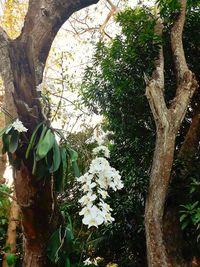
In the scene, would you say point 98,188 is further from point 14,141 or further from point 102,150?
point 14,141

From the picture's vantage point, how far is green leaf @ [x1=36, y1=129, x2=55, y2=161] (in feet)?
6.46

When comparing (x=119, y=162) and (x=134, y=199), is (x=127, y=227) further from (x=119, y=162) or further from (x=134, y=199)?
(x=119, y=162)

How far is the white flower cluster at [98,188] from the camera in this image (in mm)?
1717

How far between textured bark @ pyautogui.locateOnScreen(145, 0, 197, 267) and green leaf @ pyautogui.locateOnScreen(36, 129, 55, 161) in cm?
126

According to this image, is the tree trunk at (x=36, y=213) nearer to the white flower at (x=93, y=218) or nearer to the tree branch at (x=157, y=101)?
the white flower at (x=93, y=218)

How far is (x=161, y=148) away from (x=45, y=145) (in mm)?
1415

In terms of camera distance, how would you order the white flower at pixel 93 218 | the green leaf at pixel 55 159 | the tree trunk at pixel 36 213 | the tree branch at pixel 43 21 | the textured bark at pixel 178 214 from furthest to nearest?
1. the textured bark at pixel 178 214
2. the tree branch at pixel 43 21
3. the tree trunk at pixel 36 213
4. the green leaf at pixel 55 159
5. the white flower at pixel 93 218

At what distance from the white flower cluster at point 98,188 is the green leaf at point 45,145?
315 millimetres

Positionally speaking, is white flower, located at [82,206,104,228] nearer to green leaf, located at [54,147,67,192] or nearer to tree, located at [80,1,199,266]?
green leaf, located at [54,147,67,192]

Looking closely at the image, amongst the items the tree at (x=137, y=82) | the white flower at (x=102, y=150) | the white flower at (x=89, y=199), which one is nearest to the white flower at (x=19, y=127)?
the white flower at (x=102, y=150)

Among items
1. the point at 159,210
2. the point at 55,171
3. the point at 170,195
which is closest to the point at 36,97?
the point at 55,171

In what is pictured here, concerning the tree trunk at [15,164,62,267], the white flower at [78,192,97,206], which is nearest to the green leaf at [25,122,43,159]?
the tree trunk at [15,164,62,267]

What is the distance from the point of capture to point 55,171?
7.13ft

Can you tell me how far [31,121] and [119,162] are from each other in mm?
2479
